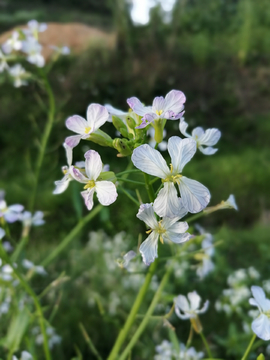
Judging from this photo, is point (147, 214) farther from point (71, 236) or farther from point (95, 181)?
point (71, 236)

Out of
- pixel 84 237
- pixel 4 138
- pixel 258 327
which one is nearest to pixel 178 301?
pixel 258 327

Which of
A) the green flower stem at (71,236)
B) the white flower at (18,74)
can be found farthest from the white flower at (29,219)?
the white flower at (18,74)

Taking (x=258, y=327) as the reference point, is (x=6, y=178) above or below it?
above

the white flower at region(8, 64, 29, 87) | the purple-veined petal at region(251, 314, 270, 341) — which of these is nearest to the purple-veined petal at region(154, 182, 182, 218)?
the purple-veined petal at region(251, 314, 270, 341)

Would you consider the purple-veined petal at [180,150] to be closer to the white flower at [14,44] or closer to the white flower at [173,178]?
the white flower at [173,178]

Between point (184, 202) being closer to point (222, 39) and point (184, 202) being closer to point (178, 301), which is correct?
point (178, 301)

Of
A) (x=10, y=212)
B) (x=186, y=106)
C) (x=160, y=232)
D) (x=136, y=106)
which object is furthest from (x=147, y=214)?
(x=186, y=106)
